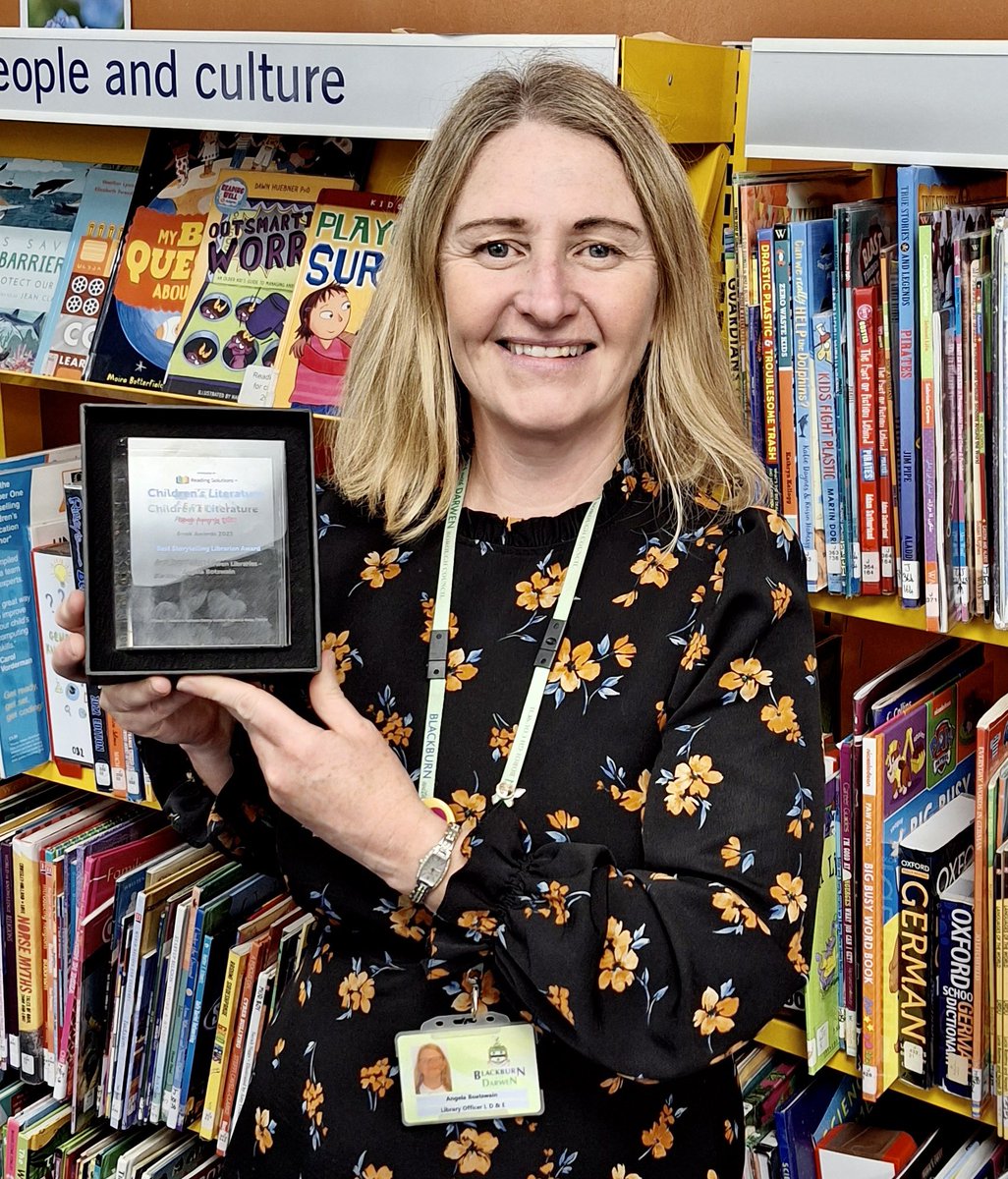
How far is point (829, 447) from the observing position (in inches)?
52.7

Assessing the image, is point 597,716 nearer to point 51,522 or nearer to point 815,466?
point 815,466

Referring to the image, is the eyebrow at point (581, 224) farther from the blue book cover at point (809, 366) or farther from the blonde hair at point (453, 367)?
the blue book cover at point (809, 366)

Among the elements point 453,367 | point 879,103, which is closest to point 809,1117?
point 453,367

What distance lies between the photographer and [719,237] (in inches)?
62.3

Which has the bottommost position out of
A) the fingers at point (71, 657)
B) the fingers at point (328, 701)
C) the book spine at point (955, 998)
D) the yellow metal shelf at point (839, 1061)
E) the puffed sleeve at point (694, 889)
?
the yellow metal shelf at point (839, 1061)

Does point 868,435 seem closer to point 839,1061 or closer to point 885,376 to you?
point 885,376

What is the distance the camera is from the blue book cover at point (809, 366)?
1307 mm

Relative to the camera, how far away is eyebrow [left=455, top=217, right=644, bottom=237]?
1175mm

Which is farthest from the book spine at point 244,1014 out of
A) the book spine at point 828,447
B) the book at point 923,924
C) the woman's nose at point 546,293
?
the woman's nose at point 546,293

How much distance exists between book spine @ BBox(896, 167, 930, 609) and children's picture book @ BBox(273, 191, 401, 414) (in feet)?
2.27

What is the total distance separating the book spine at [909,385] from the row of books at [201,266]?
0.68 m

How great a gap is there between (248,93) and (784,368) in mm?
652

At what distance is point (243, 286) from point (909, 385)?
3.03ft

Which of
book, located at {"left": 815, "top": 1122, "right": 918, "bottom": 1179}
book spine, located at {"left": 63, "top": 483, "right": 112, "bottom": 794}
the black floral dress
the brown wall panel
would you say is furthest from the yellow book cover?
the brown wall panel
